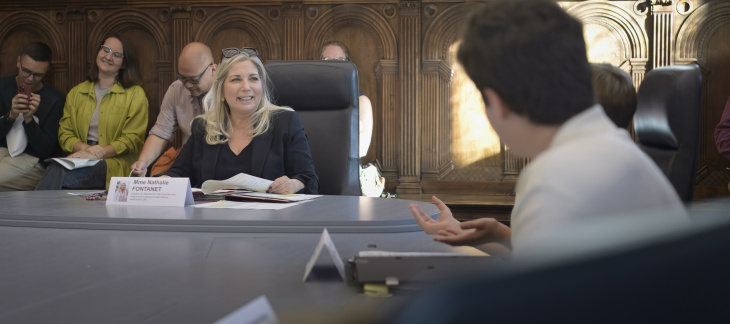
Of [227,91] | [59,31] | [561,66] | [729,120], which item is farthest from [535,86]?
[59,31]

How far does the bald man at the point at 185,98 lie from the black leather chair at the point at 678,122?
2.70m

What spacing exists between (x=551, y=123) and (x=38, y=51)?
15.4 feet

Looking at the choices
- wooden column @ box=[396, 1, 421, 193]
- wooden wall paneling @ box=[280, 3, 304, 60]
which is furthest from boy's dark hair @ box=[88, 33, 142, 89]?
wooden column @ box=[396, 1, 421, 193]

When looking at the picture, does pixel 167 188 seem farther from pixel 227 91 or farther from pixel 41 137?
pixel 41 137

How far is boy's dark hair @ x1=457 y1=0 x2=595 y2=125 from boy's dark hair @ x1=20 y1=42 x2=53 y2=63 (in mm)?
4583

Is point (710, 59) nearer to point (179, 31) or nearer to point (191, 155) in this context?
point (191, 155)

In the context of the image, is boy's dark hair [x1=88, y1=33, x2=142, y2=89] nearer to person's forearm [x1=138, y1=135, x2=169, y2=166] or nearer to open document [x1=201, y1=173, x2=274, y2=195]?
person's forearm [x1=138, y1=135, x2=169, y2=166]

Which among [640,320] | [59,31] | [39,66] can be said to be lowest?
[640,320]

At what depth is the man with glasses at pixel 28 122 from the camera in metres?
3.98

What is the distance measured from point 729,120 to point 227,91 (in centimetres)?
246

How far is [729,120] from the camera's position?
326 centimetres

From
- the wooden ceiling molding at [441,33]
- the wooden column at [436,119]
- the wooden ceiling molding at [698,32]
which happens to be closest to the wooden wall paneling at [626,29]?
the wooden ceiling molding at [698,32]

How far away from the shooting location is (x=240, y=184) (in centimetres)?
216

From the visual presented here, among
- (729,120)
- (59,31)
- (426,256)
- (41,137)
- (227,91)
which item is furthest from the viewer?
(59,31)
